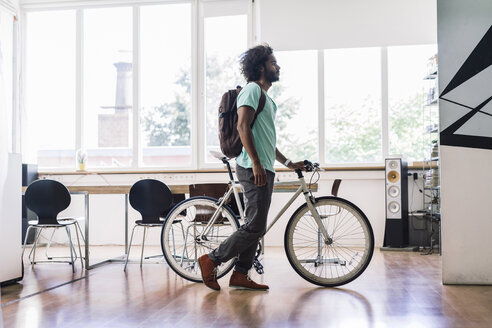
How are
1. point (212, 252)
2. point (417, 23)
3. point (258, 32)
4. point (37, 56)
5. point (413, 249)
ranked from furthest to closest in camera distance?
1. point (37, 56)
2. point (258, 32)
3. point (417, 23)
4. point (413, 249)
5. point (212, 252)

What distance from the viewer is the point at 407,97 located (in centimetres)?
637

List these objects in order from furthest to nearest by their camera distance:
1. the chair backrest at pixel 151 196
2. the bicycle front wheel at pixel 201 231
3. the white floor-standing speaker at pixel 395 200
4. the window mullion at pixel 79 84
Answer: the window mullion at pixel 79 84, the white floor-standing speaker at pixel 395 200, the chair backrest at pixel 151 196, the bicycle front wheel at pixel 201 231

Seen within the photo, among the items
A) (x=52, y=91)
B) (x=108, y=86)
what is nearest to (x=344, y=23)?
(x=108, y=86)

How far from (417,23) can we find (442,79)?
299 centimetres

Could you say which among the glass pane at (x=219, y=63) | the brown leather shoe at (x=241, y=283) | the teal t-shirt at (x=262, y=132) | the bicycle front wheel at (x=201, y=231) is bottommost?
the brown leather shoe at (x=241, y=283)

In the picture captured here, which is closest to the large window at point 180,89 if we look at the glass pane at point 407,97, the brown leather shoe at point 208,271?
the glass pane at point 407,97

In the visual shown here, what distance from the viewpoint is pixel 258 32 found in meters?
6.58

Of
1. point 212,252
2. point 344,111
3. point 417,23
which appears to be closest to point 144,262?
point 212,252

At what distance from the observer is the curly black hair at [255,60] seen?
322 centimetres

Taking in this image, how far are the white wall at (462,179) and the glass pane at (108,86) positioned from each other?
445 cm

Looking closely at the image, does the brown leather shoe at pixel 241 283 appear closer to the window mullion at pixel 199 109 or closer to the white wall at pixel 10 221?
the white wall at pixel 10 221

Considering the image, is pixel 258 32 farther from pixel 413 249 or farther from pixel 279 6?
pixel 413 249

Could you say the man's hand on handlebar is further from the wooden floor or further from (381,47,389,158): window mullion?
(381,47,389,158): window mullion

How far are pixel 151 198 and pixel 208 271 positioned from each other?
1.26 metres
